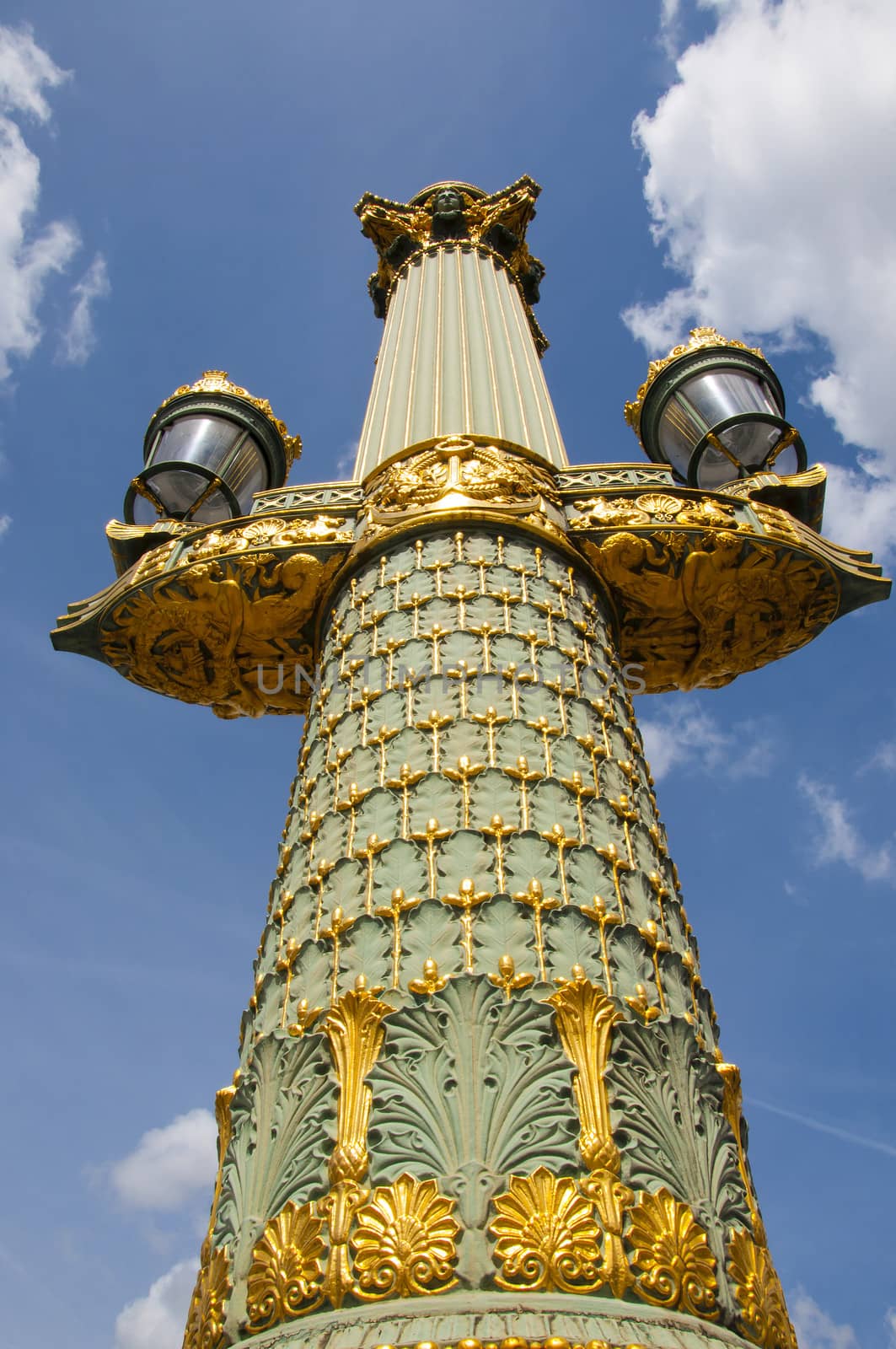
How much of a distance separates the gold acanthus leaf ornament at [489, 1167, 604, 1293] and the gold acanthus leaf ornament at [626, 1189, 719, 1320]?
0.62 feet

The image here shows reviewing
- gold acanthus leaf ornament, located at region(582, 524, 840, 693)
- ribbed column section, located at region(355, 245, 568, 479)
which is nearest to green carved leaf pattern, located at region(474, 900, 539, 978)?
gold acanthus leaf ornament, located at region(582, 524, 840, 693)

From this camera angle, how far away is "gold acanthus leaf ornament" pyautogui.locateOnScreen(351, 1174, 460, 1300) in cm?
391

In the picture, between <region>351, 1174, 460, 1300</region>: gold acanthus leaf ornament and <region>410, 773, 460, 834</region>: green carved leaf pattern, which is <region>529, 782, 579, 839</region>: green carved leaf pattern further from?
<region>351, 1174, 460, 1300</region>: gold acanthus leaf ornament

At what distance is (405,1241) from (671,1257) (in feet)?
3.39

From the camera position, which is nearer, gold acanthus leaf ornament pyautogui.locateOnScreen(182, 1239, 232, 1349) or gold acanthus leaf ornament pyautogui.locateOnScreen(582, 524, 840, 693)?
gold acanthus leaf ornament pyautogui.locateOnScreen(182, 1239, 232, 1349)

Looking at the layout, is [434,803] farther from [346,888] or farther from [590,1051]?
[590,1051]

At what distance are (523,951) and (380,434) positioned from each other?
6609 mm

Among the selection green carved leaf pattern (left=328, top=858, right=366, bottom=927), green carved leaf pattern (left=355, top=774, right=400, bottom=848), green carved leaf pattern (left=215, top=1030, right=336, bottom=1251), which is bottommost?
green carved leaf pattern (left=215, top=1030, right=336, bottom=1251)

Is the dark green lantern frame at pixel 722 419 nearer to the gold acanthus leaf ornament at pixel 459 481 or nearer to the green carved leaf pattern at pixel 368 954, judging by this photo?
the gold acanthus leaf ornament at pixel 459 481

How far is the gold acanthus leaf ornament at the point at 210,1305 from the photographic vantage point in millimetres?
4254

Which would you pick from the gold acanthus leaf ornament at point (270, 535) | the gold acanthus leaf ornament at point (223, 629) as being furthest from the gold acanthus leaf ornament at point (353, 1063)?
the gold acanthus leaf ornament at point (270, 535)

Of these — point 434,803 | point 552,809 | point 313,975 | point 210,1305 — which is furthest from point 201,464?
point 210,1305

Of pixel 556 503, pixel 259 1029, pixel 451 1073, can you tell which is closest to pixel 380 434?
pixel 556 503

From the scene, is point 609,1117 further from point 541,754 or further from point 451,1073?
point 541,754
